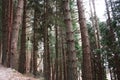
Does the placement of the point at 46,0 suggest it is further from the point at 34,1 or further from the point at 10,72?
the point at 10,72

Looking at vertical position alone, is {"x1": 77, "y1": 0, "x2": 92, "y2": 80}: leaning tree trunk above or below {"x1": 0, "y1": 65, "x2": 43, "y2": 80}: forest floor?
above

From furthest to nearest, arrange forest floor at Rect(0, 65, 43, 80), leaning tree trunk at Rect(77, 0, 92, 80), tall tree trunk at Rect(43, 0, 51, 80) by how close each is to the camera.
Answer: tall tree trunk at Rect(43, 0, 51, 80)
forest floor at Rect(0, 65, 43, 80)
leaning tree trunk at Rect(77, 0, 92, 80)

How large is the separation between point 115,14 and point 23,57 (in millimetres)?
6377

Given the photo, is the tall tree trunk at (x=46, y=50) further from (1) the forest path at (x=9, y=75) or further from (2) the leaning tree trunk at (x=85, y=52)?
(2) the leaning tree trunk at (x=85, y=52)

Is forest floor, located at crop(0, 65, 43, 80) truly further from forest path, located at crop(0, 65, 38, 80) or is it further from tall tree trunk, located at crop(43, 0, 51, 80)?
tall tree trunk, located at crop(43, 0, 51, 80)

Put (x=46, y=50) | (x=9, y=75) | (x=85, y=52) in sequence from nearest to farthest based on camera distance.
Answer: (x=85, y=52) → (x=9, y=75) → (x=46, y=50)

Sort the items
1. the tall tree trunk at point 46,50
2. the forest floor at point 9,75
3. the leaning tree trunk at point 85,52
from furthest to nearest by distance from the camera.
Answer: the tall tree trunk at point 46,50 → the forest floor at point 9,75 → the leaning tree trunk at point 85,52

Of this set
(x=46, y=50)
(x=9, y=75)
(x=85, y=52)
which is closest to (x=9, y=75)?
(x=9, y=75)

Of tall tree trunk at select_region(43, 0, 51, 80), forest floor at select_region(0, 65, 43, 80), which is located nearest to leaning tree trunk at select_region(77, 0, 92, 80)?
forest floor at select_region(0, 65, 43, 80)

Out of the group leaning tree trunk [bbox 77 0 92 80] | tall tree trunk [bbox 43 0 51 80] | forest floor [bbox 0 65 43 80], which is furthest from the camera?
tall tree trunk [bbox 43 0 51 80]

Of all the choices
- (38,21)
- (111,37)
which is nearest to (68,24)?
(111,37)

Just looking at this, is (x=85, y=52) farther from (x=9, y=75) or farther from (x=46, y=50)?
(x=46, y=50)

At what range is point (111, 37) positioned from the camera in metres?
13.9

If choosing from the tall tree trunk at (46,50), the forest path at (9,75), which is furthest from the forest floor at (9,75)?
the tall tree trunk at (46,50)
